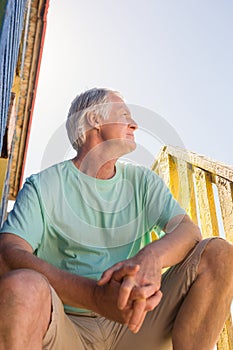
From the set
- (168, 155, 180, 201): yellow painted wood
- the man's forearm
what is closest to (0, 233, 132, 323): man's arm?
the man's forearm

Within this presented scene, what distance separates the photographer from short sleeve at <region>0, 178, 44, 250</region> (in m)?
1.91

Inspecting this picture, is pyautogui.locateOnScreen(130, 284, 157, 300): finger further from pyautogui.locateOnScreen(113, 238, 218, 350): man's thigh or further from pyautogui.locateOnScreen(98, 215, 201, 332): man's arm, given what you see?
pyautogui.locateOnScreen(113, 238, 218, 350): man's thigh

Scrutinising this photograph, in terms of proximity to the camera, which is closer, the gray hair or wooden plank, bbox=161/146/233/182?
wooden plank, bbox=161/146/233/182

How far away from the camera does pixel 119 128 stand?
2.47 m

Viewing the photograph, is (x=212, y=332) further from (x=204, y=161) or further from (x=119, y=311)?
(x=204, y=161)

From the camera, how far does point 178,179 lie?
3.24 meters

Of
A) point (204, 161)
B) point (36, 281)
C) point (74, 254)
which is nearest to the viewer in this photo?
point (36, 281)

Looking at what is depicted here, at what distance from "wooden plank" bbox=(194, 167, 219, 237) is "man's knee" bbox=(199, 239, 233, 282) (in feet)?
2.35

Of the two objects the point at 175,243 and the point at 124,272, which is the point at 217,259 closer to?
the point at 175,243

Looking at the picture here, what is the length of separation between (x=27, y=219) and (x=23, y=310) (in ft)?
2.35

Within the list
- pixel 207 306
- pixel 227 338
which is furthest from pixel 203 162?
pixel 207 306

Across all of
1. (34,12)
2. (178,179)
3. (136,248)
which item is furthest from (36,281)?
(34,12)

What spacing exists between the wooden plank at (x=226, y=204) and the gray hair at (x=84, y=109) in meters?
0.77

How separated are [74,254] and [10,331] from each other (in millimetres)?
785
